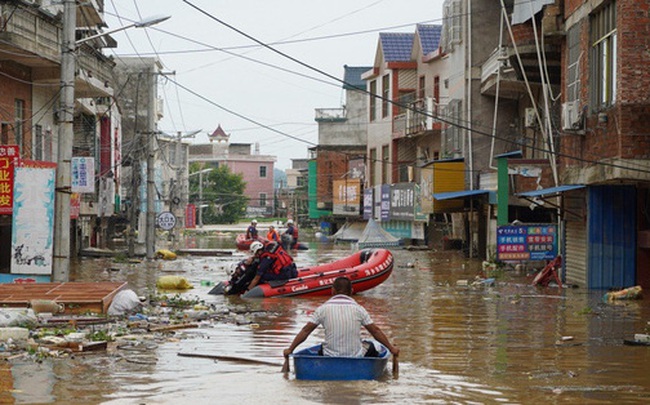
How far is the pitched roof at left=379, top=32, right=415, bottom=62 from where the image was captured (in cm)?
6219

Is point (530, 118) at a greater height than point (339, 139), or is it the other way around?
point (339, 139)

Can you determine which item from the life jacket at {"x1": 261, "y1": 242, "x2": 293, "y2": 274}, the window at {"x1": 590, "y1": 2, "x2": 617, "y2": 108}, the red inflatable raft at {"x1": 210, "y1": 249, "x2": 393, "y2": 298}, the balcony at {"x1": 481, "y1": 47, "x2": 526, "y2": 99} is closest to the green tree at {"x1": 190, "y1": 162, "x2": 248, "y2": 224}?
the balcony at {"x1": 481, "y1": 47, "x2": 526, "y2": 99}

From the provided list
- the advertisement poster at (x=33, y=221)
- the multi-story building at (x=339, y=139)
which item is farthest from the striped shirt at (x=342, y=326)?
the multi-story building at (x=339, y=139)

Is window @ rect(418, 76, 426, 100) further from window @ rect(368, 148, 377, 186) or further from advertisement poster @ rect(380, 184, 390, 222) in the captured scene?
window @ rect(368, 148, 377, 186)

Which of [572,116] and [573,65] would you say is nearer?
[572,116]

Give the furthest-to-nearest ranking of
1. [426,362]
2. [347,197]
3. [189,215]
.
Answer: [189,215] < [347,197] < [426,362]

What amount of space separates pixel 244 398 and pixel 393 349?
2.04 m

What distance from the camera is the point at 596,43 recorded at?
23734mm

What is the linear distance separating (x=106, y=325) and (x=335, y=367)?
6.26 metres

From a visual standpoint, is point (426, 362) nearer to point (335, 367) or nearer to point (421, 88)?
point (335, 367)

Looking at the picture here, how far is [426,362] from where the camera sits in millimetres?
13859

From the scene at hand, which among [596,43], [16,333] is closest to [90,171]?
[596,43]

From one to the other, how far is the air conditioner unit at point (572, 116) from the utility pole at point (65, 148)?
10.9 meters

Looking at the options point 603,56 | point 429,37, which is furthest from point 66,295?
point 429,37
